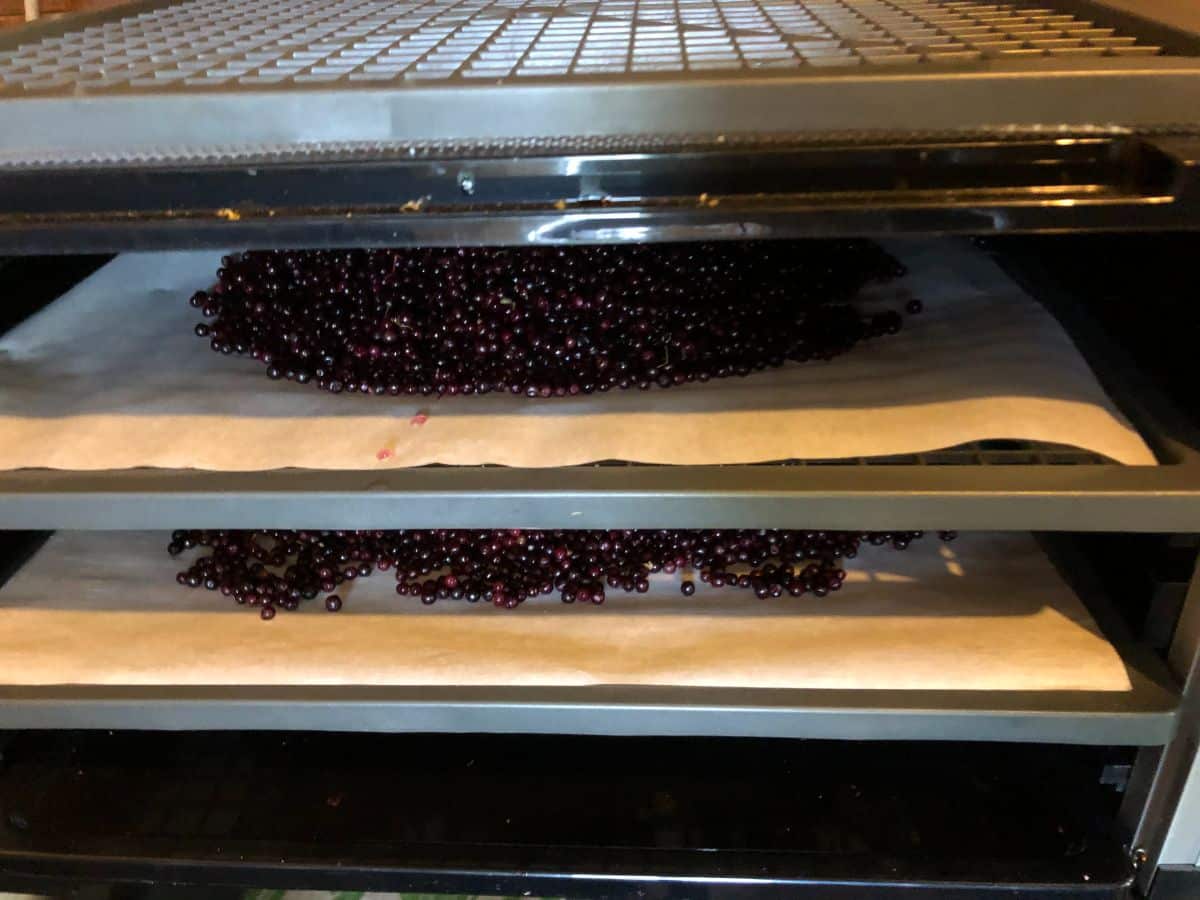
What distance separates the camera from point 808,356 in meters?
0.62

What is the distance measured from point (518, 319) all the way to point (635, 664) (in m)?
0.23

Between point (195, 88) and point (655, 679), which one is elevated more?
point (195, 88)

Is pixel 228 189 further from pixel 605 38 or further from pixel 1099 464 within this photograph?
pixel 1099 464

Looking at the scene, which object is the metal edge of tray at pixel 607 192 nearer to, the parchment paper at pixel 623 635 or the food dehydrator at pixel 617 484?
the food dehydrator at pixel 617 484

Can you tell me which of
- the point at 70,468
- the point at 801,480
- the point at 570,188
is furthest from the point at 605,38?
the point at 70,468

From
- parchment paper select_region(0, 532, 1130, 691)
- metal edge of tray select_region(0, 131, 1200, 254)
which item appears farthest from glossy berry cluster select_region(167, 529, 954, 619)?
metal edge of tray select_region(0, 131, 1200, 254)

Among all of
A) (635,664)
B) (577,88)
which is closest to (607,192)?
(577,88)

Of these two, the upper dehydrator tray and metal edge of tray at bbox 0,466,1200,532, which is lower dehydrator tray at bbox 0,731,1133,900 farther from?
the upper dehydrator tray

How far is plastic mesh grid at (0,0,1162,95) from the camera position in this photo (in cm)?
42

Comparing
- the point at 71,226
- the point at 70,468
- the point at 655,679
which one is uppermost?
the point at 71,226

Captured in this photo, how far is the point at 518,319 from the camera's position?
2.04 feet

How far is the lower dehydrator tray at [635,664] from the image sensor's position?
0.54m

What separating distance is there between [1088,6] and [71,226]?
1.88 feet

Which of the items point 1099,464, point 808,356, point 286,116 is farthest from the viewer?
point 808,356
